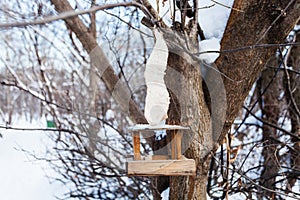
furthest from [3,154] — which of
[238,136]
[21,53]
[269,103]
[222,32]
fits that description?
[222,32]

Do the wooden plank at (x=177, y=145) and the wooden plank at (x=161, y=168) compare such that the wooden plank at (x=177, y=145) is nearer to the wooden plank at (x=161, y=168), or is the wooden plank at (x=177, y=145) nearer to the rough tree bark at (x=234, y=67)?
the wooden plank at (x=161, y=168)

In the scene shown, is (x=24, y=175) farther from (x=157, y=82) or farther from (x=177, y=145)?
(x=157, y=82)

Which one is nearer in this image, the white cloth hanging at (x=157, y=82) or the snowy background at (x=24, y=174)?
the white cloth hanging at (x=157, y=82)

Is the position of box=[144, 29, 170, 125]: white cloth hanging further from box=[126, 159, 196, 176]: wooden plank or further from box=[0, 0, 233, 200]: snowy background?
box=[0, 0, 233, 200]: snowy background

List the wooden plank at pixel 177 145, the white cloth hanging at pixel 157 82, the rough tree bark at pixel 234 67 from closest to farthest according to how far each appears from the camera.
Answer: the white cloth hanging at pixel 157 82 < the wooden plank at pixel 177 145 < the rough tree bark at pixel 234 67

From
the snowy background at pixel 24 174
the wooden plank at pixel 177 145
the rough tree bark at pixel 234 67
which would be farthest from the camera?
the snowy background at pixel 24 174

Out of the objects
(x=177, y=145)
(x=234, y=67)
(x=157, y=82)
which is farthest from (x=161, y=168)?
(x=234, y=67)

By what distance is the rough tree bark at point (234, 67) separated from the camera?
132 cm

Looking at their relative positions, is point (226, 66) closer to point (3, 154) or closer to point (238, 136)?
point (238, 136)

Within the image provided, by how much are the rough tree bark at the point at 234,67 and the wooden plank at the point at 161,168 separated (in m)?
0.20

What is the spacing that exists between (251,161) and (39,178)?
2.58 m

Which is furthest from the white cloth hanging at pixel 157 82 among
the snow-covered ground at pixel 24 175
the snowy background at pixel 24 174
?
the snow-covered ground at pixel 24 175

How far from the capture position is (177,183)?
1.42 meters

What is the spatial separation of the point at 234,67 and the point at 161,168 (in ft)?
1.66
